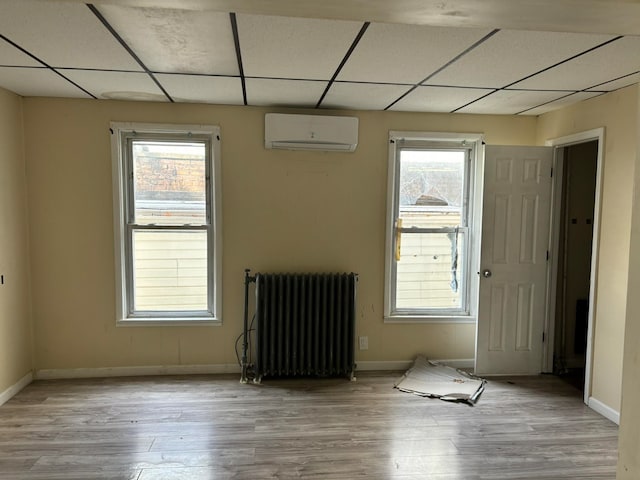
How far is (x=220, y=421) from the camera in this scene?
2650 millimetres

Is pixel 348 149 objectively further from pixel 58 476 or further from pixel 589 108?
pixel 58 476

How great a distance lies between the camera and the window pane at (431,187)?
3.55 metres

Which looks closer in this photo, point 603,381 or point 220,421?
point 220,421

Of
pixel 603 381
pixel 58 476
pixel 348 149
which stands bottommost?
pixel 58 476

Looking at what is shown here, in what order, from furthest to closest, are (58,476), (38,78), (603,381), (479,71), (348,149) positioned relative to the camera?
(348,149) → (603,381) → (38,78) → (479,71) → (58,476)

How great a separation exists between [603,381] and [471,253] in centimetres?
137

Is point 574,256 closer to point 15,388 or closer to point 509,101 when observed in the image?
point 509,101

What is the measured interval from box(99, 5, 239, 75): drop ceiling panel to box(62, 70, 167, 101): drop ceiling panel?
0.98 feet

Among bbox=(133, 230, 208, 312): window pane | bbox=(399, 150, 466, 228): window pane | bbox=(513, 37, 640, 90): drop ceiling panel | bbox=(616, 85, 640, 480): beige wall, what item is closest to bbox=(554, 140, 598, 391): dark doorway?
bbox=(399, 150, 466, 228): window pane

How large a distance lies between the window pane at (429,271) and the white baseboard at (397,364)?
495 mm

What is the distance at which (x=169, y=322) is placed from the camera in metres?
3.35

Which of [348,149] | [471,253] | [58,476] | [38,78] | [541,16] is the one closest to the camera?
[541,16]

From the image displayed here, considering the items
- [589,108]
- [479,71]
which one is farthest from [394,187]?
[589,108]

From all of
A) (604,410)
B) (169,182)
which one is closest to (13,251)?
(169,182)
